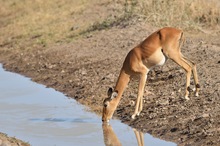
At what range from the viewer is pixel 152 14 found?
1908 cm

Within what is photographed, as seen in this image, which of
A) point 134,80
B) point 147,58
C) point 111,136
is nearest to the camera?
point 111,136

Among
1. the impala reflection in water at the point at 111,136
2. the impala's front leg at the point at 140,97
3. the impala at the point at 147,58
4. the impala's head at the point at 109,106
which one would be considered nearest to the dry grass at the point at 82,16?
the impala at the point at 147,58

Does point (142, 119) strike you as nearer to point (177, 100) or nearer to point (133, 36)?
point (177, 100)

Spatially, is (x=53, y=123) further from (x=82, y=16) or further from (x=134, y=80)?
(x=82, y=16)

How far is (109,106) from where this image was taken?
11305 mm

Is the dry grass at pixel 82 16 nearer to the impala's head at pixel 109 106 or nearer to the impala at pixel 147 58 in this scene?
the impala at pixel 147 58

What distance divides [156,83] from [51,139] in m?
3.66

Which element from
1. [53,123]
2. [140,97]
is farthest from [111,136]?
[53,123]

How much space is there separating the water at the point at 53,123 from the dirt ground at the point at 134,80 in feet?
0.90

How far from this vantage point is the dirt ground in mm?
10266

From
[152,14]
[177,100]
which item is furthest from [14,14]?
[177,100]

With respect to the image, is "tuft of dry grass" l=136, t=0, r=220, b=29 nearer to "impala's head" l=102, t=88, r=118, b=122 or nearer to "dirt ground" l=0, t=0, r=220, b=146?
"dirt ground" l=0, t=0, r=220, b=146

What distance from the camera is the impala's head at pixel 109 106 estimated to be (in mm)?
11266

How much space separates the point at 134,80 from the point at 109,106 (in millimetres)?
2939
